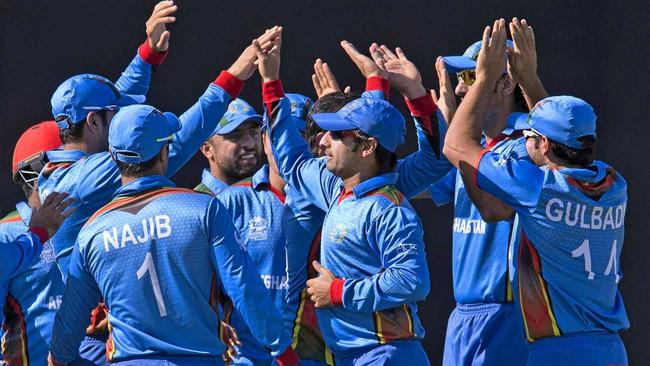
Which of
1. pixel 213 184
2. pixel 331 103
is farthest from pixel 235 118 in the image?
pixel 331 103

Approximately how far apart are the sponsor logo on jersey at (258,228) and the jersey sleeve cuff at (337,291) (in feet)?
3.45

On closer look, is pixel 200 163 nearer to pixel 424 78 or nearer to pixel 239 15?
pixel 239 15

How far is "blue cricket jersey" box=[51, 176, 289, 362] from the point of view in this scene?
4328 millimetres

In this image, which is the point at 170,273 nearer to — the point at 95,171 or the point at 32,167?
the point at 95,171

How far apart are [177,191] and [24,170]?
1.27 metres

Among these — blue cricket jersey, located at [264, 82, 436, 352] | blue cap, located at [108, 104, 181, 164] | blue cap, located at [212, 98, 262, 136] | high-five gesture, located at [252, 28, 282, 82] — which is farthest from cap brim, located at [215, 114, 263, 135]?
blue cap, located at [108, 104, 181, 164]

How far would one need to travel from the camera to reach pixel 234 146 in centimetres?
605

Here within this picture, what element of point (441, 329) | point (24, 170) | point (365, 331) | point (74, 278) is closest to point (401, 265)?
point (365, 331)

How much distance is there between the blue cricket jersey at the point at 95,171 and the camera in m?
5.08

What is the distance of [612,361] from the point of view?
4543 millimetres

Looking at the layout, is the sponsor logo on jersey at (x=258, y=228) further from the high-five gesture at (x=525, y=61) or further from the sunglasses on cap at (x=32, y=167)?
the high-five gesture at (x=525, y=61)

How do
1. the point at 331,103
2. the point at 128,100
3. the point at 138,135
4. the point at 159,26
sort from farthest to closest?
the point at 159,26
the point at 128,100
the point at 331,103
the point at 138,135

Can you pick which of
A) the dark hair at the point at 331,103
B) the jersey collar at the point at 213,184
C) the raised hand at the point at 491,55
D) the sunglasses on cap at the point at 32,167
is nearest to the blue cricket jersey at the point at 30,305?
the sunglasses on cap at the point at 32,167

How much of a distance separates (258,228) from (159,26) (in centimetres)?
99
